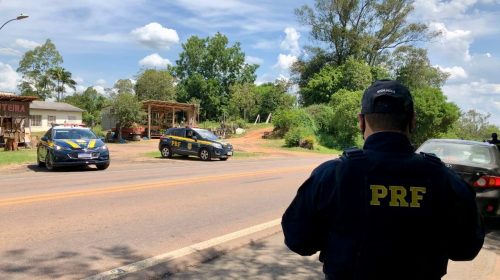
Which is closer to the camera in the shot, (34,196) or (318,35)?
(34,196)

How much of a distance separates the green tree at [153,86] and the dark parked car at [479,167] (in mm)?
54391

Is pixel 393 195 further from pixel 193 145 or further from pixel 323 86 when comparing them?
pixel 323 86

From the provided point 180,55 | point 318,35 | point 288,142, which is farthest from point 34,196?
point 180,55

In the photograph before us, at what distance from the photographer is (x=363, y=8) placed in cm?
6003

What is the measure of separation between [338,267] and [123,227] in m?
5.61

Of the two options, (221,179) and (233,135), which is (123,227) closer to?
(221,179)

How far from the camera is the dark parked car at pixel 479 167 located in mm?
7359

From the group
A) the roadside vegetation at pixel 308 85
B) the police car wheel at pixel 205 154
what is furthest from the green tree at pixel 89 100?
the police car wheel at pixel 205 154

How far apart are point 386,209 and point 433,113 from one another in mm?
51247

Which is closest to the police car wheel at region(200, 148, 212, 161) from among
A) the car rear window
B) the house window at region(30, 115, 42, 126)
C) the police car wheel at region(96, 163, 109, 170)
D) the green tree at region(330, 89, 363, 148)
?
the police car wheel at region(96, 163, 109, 170)

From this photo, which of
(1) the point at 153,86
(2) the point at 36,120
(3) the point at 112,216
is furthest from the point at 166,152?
(2) the point at 36,120

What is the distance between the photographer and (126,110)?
125 feet

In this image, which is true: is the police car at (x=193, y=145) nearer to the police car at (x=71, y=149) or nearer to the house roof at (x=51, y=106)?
the police car at (x=71, y=149)

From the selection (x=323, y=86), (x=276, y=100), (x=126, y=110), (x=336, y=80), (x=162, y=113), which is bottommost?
(x=126, y=110)
